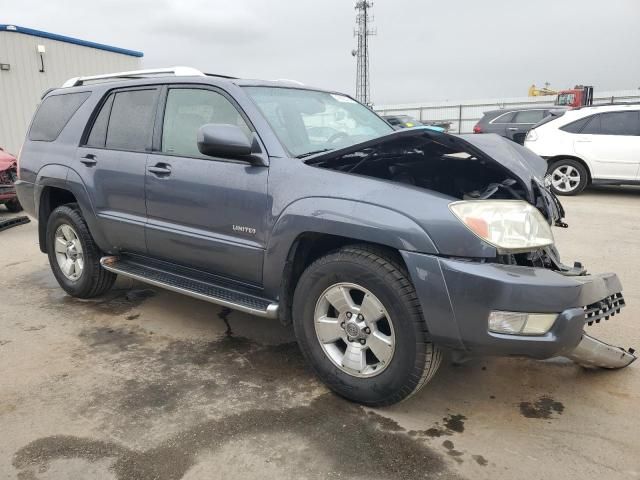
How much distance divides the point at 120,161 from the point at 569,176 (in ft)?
27.6

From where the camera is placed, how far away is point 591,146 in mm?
9266

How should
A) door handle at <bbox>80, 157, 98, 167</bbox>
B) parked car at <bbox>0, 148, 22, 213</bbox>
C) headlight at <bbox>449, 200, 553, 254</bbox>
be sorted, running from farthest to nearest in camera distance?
parked car at <bbox>0, 148, 22, 213</bbox> → door handle at <bbox>80, 157, 98, 167</bbox> → headlight at <bbox>449, 200, 553, 254</bbox>

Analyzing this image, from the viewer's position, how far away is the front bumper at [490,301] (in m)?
2.24

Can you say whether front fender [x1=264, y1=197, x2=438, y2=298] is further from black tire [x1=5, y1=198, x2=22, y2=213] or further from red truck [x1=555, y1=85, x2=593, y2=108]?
red truck [x1=555, y1=85, x2=593, y2=108]

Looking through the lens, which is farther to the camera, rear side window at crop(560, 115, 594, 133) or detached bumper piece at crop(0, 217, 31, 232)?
rear side window at crop(560, 115, 594, 133)

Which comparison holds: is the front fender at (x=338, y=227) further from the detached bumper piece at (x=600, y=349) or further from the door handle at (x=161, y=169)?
the door handle at (x=161, y=169)

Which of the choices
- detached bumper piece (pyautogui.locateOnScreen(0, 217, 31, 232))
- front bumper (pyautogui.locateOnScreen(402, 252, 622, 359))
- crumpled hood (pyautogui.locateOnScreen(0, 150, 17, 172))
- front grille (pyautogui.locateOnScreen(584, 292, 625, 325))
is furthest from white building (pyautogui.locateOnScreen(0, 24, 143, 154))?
front grille (pyautogui.locateOnScreen(584, 292, 625, 325))

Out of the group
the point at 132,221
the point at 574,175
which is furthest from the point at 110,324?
the point at 574,175

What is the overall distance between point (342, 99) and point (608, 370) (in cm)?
266

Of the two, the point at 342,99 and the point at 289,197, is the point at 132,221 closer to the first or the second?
the point at 289,197

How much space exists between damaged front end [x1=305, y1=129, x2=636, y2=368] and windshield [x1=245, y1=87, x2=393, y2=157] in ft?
1.17

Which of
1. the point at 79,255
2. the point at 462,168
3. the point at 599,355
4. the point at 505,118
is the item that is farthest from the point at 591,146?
the point at 79,255

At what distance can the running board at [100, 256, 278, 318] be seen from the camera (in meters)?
3.01

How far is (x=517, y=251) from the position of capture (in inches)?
93.8
